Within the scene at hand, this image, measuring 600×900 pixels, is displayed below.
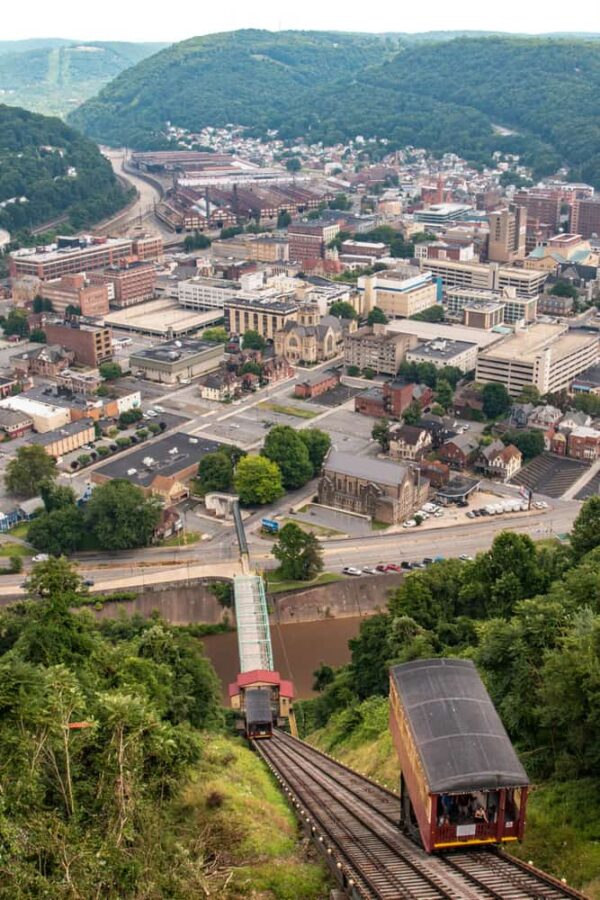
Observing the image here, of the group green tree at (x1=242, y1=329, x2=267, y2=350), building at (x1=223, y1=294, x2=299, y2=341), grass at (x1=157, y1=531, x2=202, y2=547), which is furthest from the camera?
building at (x1=223, y1=294, x2=299, y2=341)

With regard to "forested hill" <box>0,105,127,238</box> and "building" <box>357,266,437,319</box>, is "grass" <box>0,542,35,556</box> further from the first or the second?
"forested hill" <box>0,105,127,238</box>

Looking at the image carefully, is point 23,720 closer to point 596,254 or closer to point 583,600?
Result: point 583,600

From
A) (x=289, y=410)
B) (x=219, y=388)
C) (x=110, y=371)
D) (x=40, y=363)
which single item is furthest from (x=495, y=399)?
(x=40, y=363)

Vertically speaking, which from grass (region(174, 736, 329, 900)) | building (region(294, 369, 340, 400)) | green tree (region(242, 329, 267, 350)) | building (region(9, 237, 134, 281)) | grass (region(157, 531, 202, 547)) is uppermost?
grass (region(174, 736, 329, 900))

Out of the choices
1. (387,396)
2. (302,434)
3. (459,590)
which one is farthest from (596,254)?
(459,590)

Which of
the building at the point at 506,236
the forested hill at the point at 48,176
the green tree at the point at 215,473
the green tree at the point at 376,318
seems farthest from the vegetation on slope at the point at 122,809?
the forested hill at the point at 48,176

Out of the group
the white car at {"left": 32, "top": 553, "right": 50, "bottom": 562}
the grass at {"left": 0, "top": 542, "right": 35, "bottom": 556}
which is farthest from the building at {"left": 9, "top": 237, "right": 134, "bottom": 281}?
the white car at {"left": 32, "top": 553, "right": 50, "bottom": 562}
